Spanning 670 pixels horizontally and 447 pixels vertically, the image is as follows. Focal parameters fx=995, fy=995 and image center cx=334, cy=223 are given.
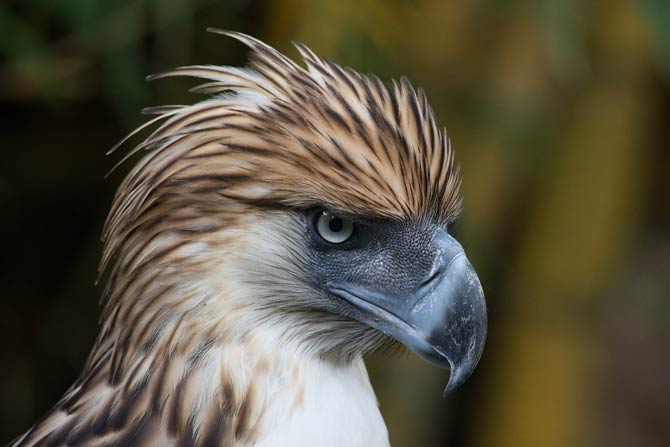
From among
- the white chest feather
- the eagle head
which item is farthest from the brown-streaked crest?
the white chest feather

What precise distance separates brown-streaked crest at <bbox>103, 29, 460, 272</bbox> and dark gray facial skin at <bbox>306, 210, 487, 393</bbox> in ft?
0.16

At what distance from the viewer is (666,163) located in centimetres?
427

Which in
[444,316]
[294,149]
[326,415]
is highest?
[294,149]

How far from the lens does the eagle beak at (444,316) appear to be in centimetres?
147

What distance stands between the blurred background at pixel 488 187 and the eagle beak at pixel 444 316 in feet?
4.27

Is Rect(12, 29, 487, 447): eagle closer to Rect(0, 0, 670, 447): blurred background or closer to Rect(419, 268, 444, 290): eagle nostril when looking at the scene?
Rect(419, 268, 444, 290): eagle nostril

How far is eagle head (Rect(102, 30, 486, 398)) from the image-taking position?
151 cm

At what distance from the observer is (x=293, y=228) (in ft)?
5.11

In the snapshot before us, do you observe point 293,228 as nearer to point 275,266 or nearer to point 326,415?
point 275,266

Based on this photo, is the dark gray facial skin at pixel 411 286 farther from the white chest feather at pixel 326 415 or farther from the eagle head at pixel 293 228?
the white chest feather at pixel 326 415

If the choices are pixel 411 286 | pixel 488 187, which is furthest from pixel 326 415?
pixel 488 187

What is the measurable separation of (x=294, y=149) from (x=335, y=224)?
141 millimetres

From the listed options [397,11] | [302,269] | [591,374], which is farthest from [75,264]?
[302,269]

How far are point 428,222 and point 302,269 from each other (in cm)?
21
